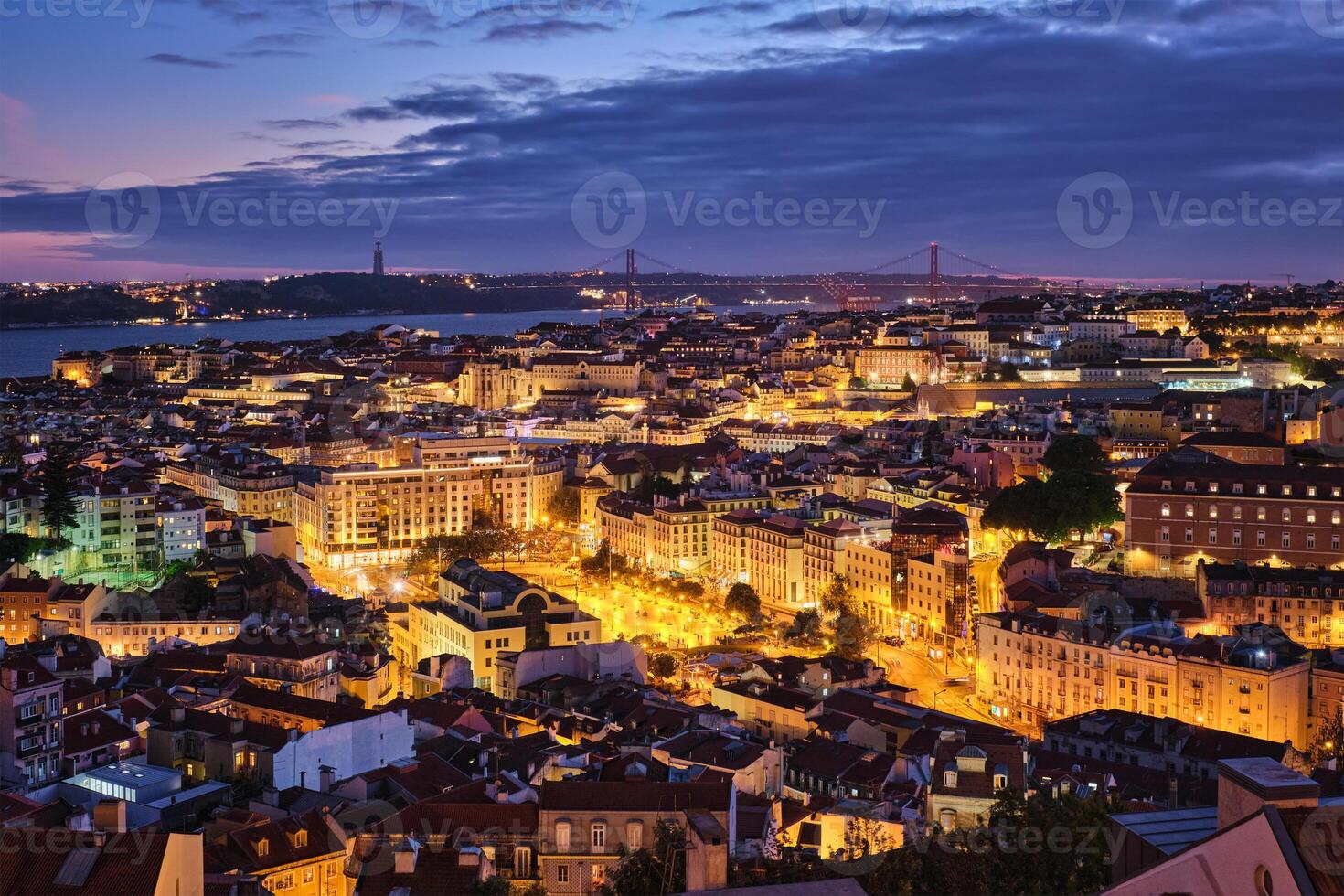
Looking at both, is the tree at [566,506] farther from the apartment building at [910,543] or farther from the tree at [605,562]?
the apartment building at [910,543]

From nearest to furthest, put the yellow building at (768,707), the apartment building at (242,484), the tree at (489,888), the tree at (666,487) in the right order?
the tree at (489,888), the yellow building at (768,707), the tree at (666,487), the apartment building at (242,484)

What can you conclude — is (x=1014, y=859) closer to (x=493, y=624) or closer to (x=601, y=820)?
(x=601, y=820)

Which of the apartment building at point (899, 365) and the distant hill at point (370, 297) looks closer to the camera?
the apartment building at point (899, 365)

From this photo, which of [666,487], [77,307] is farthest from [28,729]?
[77,307]

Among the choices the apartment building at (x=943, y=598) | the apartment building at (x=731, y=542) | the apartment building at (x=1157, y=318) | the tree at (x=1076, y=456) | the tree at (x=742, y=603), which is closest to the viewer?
the apartment building at (x=943, y=598)

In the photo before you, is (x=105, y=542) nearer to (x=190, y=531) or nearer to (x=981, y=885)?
(x=190, y=531)

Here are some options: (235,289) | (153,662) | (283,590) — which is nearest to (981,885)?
(153,662)

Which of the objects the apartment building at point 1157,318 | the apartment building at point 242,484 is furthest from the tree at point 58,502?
the apartment building at point 1157,318
